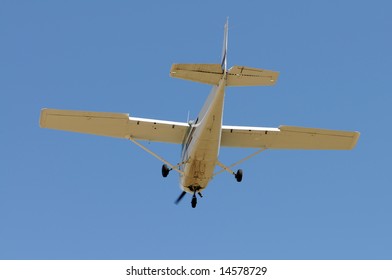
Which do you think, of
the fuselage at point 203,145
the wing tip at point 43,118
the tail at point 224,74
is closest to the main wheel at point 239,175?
the fuselage at point 203,145

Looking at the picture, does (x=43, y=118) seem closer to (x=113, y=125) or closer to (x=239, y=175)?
(x=113, y=125)

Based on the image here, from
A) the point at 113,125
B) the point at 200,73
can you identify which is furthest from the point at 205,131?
the point at 113,125

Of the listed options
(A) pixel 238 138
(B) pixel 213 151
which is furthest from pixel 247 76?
(A) pixel 238 138

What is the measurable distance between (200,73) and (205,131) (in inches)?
63.9

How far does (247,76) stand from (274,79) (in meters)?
0.75

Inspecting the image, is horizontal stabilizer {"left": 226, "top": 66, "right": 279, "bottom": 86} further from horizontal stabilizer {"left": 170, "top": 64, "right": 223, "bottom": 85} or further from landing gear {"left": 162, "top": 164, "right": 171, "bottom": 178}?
landing gear {"left": 162, "top": 164, "right": 171, "bottom": 178}

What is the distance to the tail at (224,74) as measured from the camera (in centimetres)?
2306

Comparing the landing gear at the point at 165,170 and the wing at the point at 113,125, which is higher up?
the wing at the point at 113,125

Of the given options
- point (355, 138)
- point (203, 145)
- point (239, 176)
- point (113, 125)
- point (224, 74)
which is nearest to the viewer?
point (224, 74)

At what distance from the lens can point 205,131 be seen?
76.7 feet

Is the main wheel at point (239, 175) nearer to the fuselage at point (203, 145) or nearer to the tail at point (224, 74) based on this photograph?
the fuselage at point (203, 145)

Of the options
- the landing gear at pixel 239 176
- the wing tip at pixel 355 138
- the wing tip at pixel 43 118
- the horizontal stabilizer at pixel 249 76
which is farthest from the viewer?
the wing tip at pixel 355 138

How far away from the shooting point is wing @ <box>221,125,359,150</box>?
26.8m
